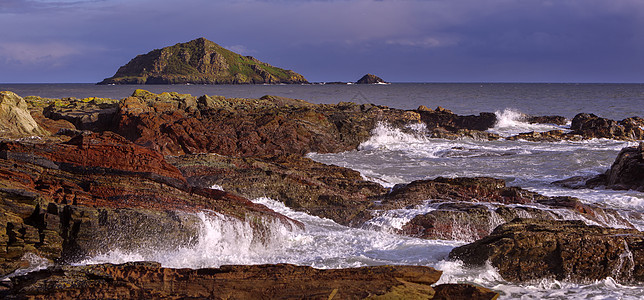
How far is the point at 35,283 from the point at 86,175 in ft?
13.6

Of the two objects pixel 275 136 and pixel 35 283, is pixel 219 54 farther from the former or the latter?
pixel 35 283

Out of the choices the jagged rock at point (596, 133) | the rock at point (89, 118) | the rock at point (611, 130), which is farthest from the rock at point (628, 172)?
the rock at point (89, 118)

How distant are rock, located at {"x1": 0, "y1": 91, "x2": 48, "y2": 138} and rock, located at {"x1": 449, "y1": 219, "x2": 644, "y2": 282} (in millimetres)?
13502

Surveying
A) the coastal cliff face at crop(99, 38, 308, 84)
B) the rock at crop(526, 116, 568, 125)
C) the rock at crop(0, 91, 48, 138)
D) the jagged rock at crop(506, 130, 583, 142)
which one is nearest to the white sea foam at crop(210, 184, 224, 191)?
the rock at crop(0, 91, 48, 138)

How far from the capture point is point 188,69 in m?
182

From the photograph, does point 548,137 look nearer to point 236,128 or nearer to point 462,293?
point 236,128

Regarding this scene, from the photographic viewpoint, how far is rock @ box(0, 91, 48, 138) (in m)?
15.9

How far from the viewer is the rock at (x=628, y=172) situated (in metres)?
15.4

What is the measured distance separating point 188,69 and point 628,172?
6964 inches

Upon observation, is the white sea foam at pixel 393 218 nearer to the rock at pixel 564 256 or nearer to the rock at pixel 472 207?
the rock at pixel 472 207

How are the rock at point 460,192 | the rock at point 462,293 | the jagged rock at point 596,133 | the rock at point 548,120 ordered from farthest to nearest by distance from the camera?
the rock at point 548,120
the jagged rock at point 596,133
the rock at point 460,192
the rock at point 462,293

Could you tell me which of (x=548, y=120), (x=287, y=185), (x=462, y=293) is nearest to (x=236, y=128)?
(x=287, y=185)

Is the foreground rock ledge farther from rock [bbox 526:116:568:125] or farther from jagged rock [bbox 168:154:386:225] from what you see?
rock [bbox 526:116:568:125]

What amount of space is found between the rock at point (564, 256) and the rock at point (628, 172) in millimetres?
7785
